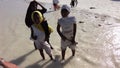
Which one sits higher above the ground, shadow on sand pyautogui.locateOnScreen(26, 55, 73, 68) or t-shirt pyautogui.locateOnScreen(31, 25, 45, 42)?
t-shirt pyautogui.locateOnScreen(31, 25, 45, 42)

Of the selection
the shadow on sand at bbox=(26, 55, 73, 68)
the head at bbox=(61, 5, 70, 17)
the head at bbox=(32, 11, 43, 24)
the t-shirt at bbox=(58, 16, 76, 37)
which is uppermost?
the head at bbox=(61, 5, 70, 17)

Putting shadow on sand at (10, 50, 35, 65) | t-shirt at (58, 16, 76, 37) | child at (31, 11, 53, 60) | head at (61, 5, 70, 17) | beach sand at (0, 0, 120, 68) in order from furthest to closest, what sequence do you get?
shadow on sand at (10, 50, 35, 65) → beach sand at (0, 0, 120, 68) → child at (31, 11, 53, 60) → t-shirt at (58, 16, 76, 37) → head at (61, 5, 70, 17)

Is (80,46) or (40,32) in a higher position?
(40,32)

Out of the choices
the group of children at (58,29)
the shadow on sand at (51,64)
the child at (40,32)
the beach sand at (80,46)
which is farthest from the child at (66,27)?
the beach sand at (80,46)

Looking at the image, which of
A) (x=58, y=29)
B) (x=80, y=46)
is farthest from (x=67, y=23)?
(x=80, y=46)

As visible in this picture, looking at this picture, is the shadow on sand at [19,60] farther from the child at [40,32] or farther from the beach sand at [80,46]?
the child at [40,32]

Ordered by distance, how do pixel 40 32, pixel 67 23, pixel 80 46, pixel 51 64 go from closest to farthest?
1. pixel 67 23
2. pixel 40 32
3. pixel 51 64
4. pixel 80 46

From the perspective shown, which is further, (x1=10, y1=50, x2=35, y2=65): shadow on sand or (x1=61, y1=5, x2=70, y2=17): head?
(x1=10, y1=50, x2=35, y2=65): shadow on sand

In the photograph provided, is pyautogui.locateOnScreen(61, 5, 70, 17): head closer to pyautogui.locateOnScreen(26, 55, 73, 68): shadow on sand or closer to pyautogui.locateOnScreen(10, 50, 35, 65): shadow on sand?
pyautogui.locateOnScreen(26, 55, 73, 68): shadow on sand

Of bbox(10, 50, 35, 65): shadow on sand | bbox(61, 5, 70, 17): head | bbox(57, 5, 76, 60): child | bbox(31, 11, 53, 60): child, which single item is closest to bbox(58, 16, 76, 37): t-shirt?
bbox(57, 5, 76, 60): child

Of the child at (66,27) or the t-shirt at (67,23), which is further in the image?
the t-shirt at (67,23)

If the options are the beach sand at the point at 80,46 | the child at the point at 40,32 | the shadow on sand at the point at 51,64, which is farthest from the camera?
the beach sand at the point at 80,46

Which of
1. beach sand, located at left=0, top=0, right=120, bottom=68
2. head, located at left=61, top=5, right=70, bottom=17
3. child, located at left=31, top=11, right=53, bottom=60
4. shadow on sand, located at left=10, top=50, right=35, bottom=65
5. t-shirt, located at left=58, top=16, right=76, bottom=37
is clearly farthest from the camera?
shadow on sand, located at left=10, top=50, right=35, bottom=65

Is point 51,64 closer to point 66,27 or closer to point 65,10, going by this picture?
point 66,27
